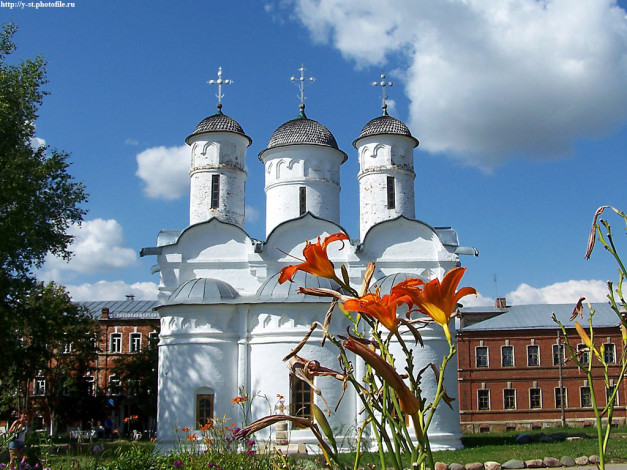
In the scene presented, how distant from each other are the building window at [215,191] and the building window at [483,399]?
17.3 m

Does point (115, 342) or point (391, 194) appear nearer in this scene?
point (391, 194)

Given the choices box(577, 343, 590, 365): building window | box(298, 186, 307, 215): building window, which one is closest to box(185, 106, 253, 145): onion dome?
box(298, 186, 307, 215): building window

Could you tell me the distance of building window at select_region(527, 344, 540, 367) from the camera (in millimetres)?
30438

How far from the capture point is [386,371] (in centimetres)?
132

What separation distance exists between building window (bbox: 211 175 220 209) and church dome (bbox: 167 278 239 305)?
319cm

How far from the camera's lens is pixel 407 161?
2031cm

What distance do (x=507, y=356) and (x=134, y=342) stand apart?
18.5m

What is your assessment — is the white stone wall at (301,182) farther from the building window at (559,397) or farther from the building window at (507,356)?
the building window at (559,397)

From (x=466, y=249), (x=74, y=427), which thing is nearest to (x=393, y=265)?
(x=466, y=249)

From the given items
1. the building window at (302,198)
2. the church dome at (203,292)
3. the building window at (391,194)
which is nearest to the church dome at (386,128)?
the building window at (391,194)

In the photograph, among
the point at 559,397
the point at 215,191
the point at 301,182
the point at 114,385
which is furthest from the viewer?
the point at 559,397

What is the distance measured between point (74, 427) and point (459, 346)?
18431 millimetres

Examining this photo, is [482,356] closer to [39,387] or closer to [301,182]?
[301,182]

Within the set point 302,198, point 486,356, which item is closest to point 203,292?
point 302,198
